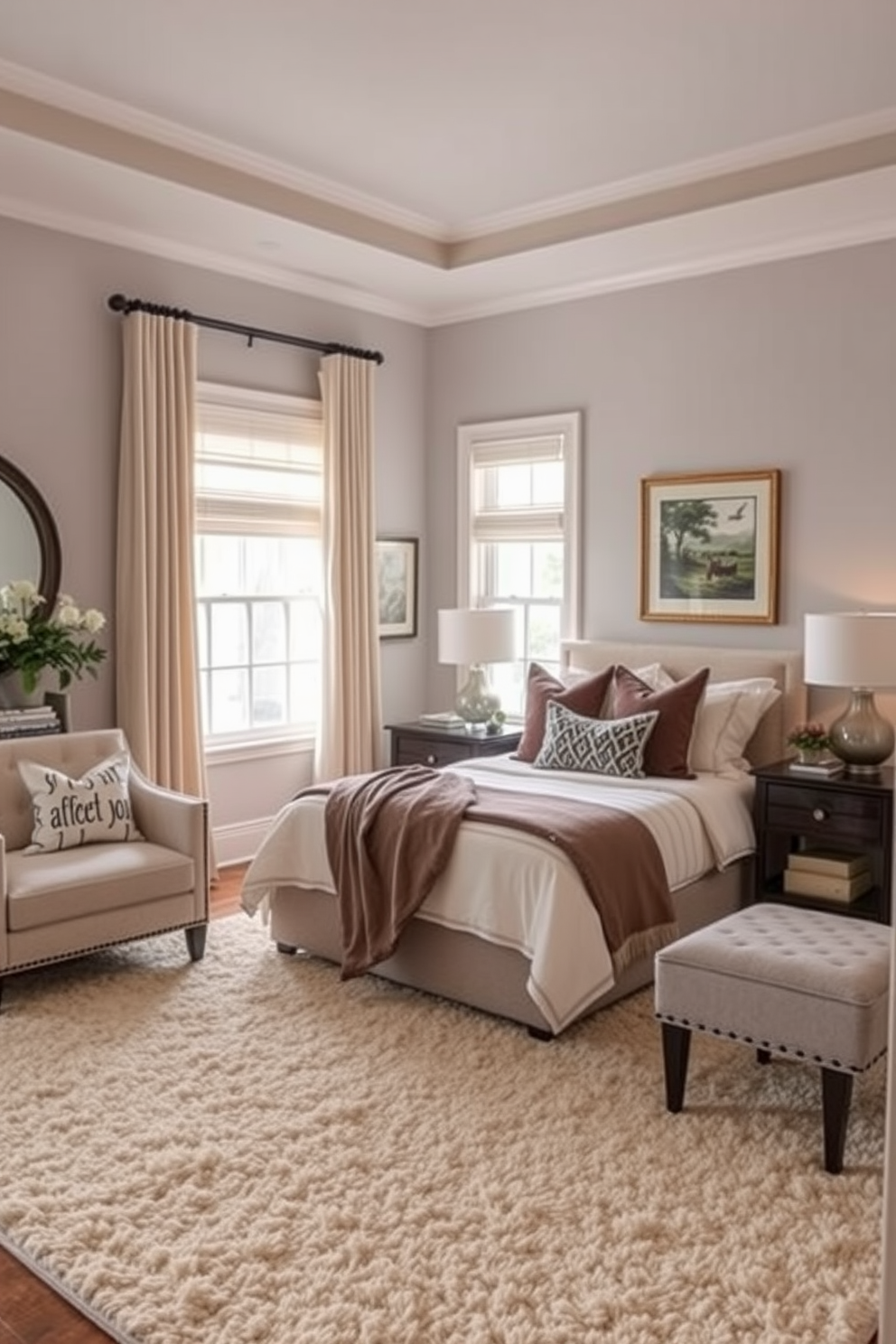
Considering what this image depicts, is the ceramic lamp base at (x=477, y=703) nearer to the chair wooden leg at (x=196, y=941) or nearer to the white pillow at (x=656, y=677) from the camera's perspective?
the white pillow at (x=656, y=677)

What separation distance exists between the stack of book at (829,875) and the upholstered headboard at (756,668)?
0.62 m

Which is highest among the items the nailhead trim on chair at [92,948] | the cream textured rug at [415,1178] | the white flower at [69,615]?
the white flower at [69,615]

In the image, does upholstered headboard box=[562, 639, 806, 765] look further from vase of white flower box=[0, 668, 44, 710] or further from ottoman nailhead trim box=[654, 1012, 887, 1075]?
vase of white flower box=[0, 668, 44, 710]

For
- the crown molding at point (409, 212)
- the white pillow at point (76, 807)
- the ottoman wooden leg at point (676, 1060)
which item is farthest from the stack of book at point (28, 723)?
Answer: the ottoman wooden leg at point (676, 1060)

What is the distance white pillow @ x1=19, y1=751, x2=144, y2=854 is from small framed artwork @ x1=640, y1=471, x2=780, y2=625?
107 inches

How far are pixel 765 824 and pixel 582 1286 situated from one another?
2.54m

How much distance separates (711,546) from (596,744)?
4.19 ft

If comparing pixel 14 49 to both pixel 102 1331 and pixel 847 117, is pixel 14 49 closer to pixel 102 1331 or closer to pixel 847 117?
pixel 847 117

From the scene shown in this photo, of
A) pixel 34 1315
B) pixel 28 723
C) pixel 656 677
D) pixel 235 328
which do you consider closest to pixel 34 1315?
pixel 34 1315

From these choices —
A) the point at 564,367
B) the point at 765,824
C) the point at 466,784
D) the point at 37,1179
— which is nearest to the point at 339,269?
the point at 564,367

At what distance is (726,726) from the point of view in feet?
16.0

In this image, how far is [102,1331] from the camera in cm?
225

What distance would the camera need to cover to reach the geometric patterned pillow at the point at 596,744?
4.70m

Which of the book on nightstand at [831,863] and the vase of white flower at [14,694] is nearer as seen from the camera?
the book on nightstand at [831,863]
